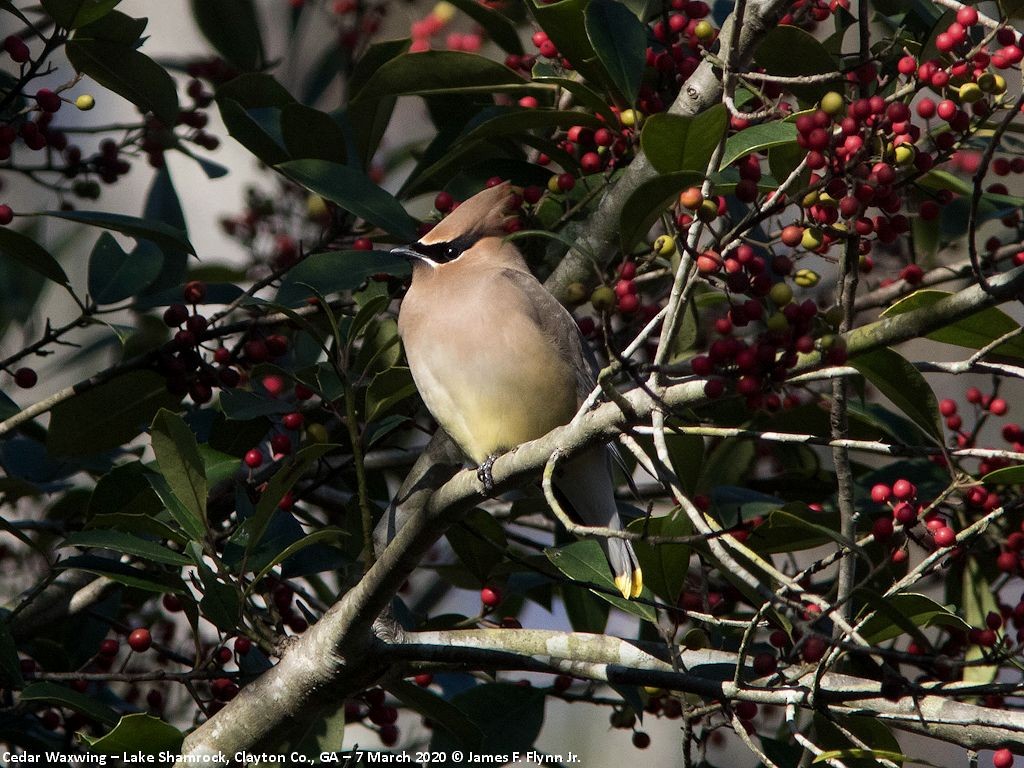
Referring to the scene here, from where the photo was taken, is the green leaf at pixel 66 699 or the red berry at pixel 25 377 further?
the red berry at pixel 25 377

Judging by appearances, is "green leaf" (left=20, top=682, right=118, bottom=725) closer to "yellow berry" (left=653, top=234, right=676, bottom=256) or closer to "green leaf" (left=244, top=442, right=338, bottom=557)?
"green leaf" (left=244, top=442, right=338, bottom=557)

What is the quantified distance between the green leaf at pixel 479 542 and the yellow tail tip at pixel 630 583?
1.03 ft

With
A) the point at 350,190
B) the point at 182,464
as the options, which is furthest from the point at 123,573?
the point at 350,190

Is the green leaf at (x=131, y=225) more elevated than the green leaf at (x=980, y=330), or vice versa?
the green leaf at (x=131, y=225)

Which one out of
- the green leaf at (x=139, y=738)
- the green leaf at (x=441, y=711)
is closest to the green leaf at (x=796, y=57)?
the green leaf at (x=441, y=711)

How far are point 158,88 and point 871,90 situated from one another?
5.65ft

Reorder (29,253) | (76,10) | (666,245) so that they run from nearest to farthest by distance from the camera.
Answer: (666,245) < (76,10) < (29,253)

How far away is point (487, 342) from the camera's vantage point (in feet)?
10.8

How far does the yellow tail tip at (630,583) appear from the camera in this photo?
2816 millimetres

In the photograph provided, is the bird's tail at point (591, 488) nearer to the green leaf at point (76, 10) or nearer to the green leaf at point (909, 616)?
the green leaf at point (909, 616)

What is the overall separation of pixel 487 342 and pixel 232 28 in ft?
4.29

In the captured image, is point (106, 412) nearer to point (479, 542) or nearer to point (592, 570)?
point (479, 542)

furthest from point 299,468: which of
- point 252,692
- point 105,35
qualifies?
point 105,35

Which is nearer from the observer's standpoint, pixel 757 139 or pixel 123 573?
pixel 757 139
